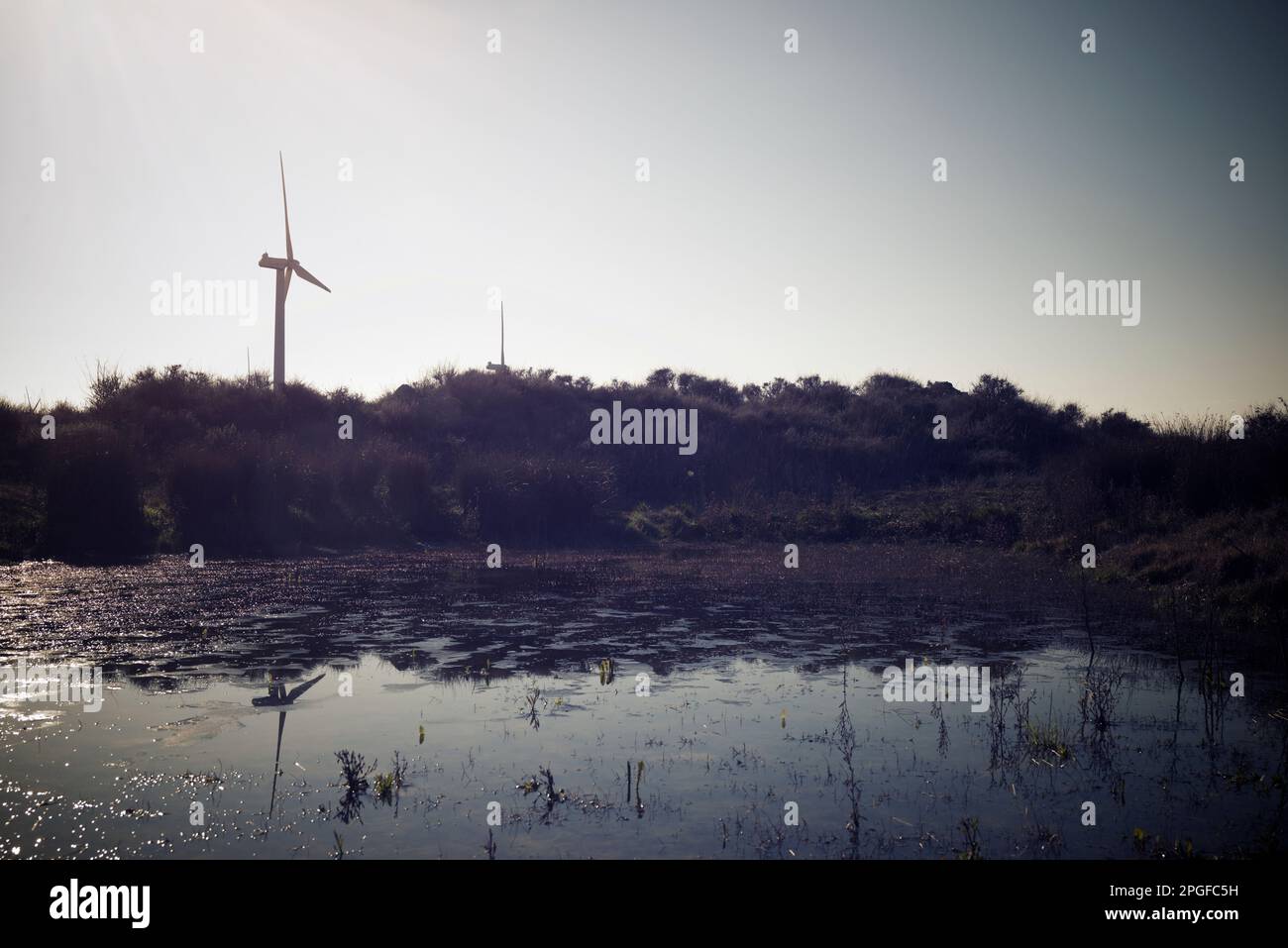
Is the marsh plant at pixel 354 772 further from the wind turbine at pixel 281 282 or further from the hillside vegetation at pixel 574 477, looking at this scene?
the wind turbine at pixel 281 282

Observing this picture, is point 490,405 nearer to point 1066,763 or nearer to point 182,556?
point 182,556

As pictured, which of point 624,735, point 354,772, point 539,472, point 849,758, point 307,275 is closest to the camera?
point 354,772

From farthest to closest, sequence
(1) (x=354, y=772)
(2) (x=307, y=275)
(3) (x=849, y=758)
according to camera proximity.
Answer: (2) (x=307, y=275) < (3) (x=849, y=758) < (1) (x=354, y=772)

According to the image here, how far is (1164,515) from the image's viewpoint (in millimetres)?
19422

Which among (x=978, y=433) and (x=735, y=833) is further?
(x=978, y=433)

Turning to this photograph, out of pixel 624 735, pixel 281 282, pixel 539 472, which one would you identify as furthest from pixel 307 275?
pixel 624 735

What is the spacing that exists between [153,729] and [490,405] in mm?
36057

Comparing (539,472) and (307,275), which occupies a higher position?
(307,275)

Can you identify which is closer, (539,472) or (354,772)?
(354,772)

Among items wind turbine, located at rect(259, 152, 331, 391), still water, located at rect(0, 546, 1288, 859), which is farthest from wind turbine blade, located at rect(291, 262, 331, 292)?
still water, located at rect(0, 546, 1288, 859)

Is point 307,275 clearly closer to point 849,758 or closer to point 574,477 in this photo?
point 574,477

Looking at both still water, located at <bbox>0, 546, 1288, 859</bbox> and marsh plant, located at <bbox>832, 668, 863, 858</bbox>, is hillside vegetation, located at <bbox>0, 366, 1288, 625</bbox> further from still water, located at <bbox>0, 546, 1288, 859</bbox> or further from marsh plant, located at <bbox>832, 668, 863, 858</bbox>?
marsh plant, located at <bbox>832, 668, 863, 858</bbox>

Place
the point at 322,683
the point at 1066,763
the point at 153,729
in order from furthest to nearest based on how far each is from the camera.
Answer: the point at 322,683
the point at 153,729
the point at 1066,763
